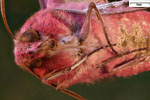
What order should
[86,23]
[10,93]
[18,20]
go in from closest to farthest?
1. [86,23]
2. [18,20]
3. [10,93]

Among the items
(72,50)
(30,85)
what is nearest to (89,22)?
(72,50)

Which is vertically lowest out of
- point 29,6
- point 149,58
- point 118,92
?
point 118,92

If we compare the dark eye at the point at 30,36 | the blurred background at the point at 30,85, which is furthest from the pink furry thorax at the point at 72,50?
the blurred background at the point at 30,85

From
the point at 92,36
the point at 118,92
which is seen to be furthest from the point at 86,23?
the point at 118,92

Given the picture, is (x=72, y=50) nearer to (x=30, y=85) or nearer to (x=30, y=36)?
(x=30, y=36)

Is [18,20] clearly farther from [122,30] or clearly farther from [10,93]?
[122,30]

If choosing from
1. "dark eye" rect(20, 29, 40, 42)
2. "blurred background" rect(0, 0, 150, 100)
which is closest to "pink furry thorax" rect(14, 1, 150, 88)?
"dark eye" rect(20, 29, 40, 42)
